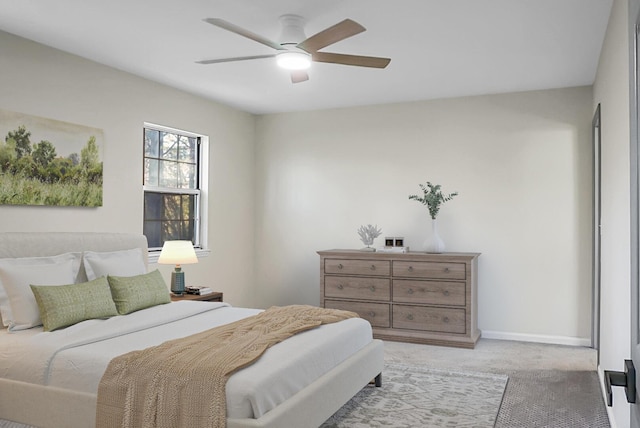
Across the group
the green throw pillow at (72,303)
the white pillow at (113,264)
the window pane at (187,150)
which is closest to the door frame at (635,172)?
the green throw pillow at (72,303)

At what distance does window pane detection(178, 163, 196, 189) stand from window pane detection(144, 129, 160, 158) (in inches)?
16.1

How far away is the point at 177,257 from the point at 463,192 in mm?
2995

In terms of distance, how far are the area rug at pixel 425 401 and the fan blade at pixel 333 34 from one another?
226 cm

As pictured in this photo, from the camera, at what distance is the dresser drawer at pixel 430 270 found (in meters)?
5.11

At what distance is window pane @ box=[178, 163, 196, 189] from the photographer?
568cm

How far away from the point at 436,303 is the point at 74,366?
3.41 meters

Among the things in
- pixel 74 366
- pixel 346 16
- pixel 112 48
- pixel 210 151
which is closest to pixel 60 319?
pixel 74 366

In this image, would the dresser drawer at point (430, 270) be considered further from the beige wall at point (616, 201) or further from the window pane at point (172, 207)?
the window pane at point (172, 207)

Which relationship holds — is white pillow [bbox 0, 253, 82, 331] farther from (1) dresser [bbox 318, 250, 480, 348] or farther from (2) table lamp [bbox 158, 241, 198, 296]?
(1) dresser [bbox 318, 250, 480, 348]

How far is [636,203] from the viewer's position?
36.5 inches

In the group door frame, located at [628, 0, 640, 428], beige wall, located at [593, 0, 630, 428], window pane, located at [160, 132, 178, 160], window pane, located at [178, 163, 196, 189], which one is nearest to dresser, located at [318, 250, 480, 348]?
beige wall, located at [593, 0, 630, 428]

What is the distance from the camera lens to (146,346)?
292cm

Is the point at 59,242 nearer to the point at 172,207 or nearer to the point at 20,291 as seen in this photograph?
the point at 20,291

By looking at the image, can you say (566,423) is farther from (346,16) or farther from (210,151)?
(210,151)
